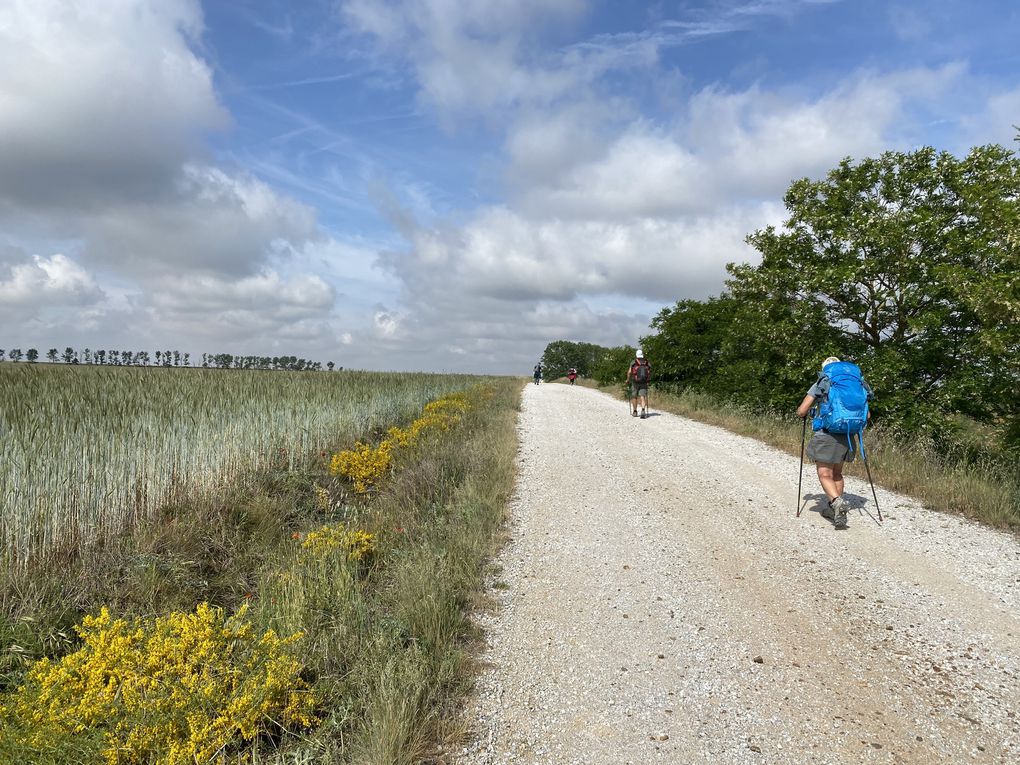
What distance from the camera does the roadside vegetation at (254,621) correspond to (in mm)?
2432

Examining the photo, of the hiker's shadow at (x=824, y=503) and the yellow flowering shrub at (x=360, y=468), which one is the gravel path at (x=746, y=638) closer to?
the hiker's shadow at (x=824, y=503)

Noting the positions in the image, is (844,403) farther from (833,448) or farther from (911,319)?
(911,319)

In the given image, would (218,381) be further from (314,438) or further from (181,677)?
(181,677)

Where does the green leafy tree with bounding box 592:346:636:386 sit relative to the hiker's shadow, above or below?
above

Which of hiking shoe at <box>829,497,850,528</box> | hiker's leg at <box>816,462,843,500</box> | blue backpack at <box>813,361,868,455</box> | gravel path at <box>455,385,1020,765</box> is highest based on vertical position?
blue backpack at <box>813,361,868,455</box>

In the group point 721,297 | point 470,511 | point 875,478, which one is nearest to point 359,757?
point 470,511

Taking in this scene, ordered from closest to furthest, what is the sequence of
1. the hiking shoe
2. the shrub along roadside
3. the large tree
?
the hiking shoe, the shrub along roadside, the large tree

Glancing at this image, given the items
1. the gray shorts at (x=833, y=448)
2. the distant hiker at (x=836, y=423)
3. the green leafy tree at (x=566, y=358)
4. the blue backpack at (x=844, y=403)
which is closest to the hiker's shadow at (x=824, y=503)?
the distant hiker at (x=836, y=423)

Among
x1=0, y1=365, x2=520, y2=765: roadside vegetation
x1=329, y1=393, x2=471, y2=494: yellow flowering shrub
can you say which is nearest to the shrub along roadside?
x1=0, y1=365, x2=520, y2=765: roadside vegetation

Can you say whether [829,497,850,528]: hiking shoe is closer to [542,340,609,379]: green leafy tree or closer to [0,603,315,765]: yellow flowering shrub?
[0,603,315,765]: yellow flowering shrub

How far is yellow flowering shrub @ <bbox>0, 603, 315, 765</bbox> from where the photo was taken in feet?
7.59

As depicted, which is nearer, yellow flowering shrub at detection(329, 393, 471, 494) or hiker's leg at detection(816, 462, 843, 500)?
hiker's leg at detection(816, 462, 843, 500)

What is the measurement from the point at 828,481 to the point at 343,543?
5694mm

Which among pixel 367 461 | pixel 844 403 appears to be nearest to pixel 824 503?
pixel 844 403
